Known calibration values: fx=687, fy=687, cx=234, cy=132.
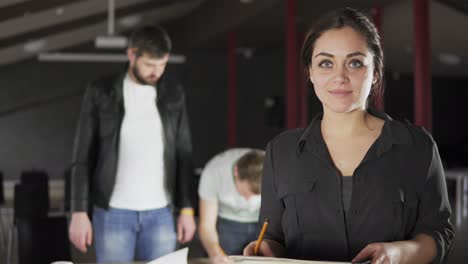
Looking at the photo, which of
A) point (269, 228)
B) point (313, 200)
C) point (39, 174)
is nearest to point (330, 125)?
point (313, 200)

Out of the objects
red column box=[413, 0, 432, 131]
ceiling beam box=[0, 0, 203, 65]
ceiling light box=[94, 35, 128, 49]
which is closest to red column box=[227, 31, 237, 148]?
ceiling beam box=[0, 0, 203, 65]

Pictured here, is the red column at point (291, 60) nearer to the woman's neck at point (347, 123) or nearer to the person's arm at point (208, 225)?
the person's arm at point (208, 225)

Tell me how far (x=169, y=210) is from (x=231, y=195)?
87 centimetres

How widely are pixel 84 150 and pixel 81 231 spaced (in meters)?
0.33

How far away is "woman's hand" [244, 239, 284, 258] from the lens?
146cm

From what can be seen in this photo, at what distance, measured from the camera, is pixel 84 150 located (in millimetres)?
2795

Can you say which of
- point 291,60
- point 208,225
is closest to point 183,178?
point 208,225

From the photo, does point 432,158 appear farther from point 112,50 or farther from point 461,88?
point 461,88

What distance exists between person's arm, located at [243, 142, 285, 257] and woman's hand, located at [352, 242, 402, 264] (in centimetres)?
23

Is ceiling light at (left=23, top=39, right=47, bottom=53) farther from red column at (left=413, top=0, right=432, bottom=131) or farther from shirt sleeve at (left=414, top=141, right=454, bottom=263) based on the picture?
shirt sleeve at (left=414, top=141, right=454, bottom=263)

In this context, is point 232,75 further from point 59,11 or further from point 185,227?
point 185,227

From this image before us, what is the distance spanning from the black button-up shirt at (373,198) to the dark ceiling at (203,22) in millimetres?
8543

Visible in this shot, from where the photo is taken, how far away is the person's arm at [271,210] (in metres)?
1.50

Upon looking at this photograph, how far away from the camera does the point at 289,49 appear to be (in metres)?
9.78
